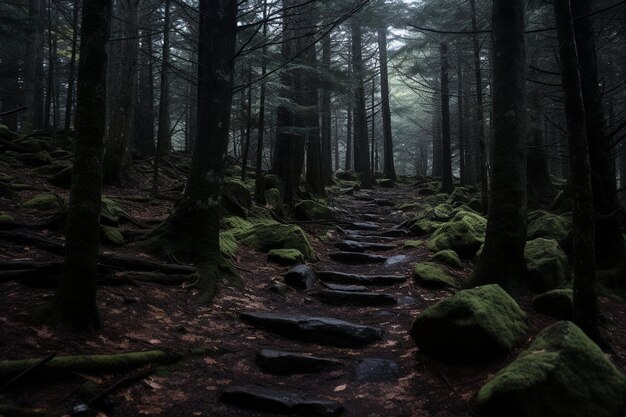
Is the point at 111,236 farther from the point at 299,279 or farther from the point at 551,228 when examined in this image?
the point at 551,228

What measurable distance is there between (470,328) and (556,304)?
219 cm

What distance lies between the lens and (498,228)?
6508mm

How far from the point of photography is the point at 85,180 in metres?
4.29

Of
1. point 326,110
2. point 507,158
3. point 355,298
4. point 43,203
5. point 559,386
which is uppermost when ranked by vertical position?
point 326,110

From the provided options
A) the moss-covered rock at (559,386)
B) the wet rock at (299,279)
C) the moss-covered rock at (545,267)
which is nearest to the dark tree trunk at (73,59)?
the wet rock at (299,279)

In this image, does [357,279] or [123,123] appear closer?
[357,279]

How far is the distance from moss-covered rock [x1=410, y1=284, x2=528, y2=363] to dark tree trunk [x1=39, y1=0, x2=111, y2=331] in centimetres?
366

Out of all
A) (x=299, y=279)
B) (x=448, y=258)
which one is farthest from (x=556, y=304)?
(x=299, y=279)

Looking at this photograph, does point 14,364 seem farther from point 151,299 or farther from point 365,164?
point 365,164

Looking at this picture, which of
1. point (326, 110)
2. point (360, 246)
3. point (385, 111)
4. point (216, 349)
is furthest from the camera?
point (385, 111)

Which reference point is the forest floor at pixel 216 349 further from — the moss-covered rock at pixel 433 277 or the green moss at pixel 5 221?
the green moss at pixel 5 221

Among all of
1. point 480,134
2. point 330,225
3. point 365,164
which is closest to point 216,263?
point 330,225

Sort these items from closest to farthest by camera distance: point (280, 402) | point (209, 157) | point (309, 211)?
point (280, 402) → point (209, 157) → point (309, 211)

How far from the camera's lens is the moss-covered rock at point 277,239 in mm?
9477
